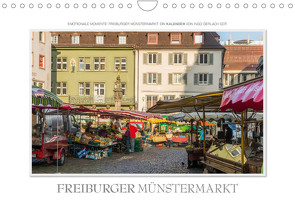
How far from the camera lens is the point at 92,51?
116ft

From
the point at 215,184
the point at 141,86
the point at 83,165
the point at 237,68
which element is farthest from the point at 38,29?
the point at 237,68

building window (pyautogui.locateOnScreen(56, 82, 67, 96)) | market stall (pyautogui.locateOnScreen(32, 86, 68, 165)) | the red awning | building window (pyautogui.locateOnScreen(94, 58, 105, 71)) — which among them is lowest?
market stall (pyautogui.locateOnScreen(32, 86, 68, 165))

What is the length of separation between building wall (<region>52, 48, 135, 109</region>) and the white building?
1011 mm

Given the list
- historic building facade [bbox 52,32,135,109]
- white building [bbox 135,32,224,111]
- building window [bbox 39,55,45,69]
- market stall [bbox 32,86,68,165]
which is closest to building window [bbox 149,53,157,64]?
white building [bbox 135,32,224,111]

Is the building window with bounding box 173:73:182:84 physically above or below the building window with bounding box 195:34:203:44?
below

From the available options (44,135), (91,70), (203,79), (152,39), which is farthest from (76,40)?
(44,135)

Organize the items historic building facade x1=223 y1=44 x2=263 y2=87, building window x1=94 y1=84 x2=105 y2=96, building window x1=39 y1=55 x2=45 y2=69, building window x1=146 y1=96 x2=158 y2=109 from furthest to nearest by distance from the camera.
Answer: historic building facade x1=223 y1=44 x2=263 y2=87
building window x1=94 y1=84 x2=105 y2=96
building window x1=146 y1=96 x2=158 y2=109
building window x1=39 y1=55 x2=45 y2=69

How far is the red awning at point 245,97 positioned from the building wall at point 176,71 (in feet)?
93.9

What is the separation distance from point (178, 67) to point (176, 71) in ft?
1.78

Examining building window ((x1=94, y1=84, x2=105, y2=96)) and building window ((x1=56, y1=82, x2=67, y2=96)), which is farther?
building window ((x1=94, y1=84, x2=105, y2=96))

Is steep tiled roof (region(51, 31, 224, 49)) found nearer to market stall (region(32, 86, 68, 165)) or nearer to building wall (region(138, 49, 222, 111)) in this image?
building wall (region(138, 49, 222, 111))

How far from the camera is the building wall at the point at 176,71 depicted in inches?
1341

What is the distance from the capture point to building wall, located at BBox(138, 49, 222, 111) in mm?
34062

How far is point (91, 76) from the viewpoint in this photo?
35000 millimetres
